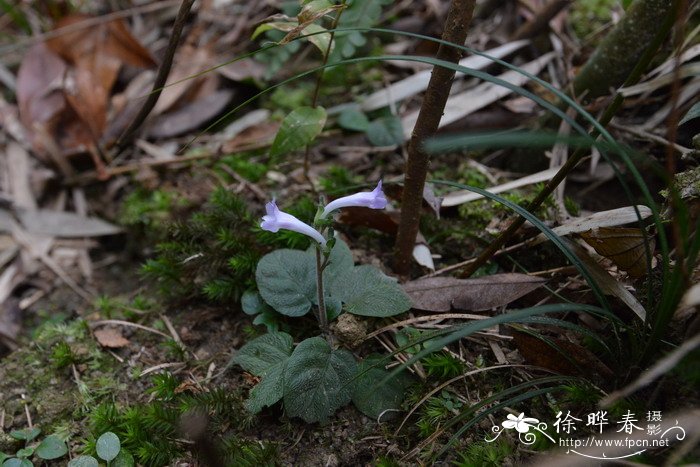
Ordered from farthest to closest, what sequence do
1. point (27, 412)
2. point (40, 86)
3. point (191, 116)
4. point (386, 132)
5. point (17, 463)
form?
point (40, 86) → point (191, 116) → point (386, 132) → point (27, 412) → point (17, 463)

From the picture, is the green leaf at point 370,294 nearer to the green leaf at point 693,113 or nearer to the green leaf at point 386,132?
the green leaf at point 386,132

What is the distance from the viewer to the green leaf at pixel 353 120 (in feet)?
10.1

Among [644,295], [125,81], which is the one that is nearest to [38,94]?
[125,81]

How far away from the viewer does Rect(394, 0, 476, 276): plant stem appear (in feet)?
5.89

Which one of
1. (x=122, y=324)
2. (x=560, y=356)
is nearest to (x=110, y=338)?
(x=122, y=324)

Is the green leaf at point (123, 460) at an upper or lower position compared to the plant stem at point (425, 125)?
lower

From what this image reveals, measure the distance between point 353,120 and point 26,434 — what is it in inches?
84.7

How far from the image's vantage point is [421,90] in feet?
10.6

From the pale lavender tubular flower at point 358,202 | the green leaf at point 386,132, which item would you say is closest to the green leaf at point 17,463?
the pale lavender tubular flower at point 358,202

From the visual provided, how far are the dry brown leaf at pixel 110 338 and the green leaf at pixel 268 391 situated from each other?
2.57 ft

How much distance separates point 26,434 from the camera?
2025mm

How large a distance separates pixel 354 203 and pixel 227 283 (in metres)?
0.81

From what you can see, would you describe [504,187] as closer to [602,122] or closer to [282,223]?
[602,122]

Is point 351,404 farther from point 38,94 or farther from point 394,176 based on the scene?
point 38,94
